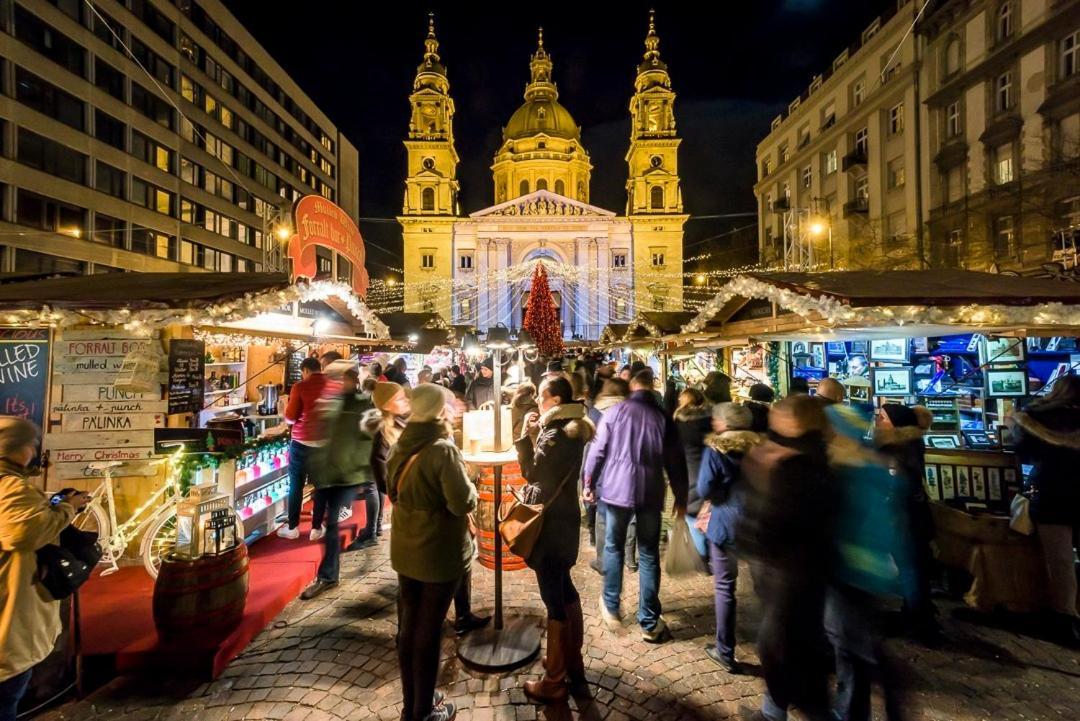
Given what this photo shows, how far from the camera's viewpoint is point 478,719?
304 cm

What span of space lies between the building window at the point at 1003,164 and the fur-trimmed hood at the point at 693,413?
21842 millimetres

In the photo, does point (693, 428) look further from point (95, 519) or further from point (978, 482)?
point (95, 519)

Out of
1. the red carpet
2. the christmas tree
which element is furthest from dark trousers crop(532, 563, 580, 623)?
the christmas tree

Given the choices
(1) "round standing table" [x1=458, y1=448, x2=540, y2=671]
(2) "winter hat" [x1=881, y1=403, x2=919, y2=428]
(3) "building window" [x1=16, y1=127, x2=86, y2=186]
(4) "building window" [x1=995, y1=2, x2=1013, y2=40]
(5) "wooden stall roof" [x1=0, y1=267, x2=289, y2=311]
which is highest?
(4) "building window" [x1=995, y1=2, x2=1013, y2=40]

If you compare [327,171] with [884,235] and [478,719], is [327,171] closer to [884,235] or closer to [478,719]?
[884,235]

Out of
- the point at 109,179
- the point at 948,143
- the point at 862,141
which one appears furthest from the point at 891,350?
the point at 109,179

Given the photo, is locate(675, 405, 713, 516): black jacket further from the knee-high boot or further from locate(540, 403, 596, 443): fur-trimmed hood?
the knee-high boot

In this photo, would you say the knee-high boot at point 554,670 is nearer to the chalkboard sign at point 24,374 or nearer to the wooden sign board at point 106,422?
the wooden sign board at point 106,422

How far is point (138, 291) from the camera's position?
471 cm

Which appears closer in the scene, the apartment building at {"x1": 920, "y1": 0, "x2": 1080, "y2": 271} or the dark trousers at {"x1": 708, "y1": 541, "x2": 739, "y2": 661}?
the dark trousers at {"x1": 708, "y1": 541, "x2": 739, "y2": 661}

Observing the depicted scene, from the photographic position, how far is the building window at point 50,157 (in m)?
21.2

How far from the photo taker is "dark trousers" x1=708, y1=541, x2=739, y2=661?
134 inches

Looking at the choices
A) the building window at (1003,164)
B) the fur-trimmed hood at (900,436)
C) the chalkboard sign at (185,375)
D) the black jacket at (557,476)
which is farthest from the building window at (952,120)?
the chalkboard sign at (185,375)

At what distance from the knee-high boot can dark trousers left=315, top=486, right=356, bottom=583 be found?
2.37 m
